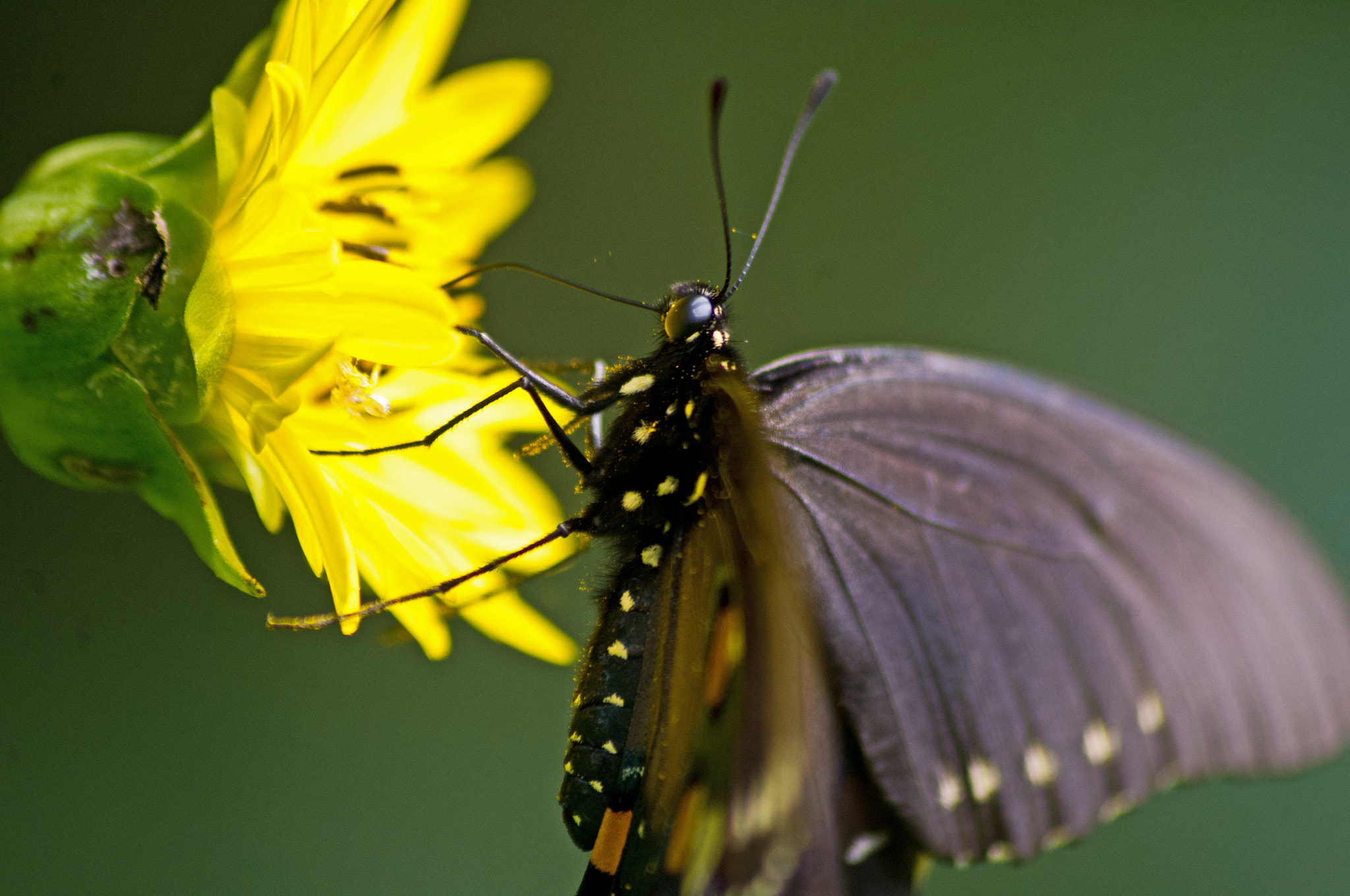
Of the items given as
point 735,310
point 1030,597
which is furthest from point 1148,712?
point 735,310

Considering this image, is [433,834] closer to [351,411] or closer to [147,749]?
[147,749]

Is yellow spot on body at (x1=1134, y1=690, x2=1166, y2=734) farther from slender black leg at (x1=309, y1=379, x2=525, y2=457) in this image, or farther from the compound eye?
slender black leg at (x1=309, y1=379, x2=525, y2=457)

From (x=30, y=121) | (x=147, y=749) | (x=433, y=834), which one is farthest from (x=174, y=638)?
(x=30, y=121)

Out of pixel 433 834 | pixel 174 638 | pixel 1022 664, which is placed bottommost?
pixel 433 834

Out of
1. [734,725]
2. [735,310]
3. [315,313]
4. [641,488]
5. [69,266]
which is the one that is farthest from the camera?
[735,310]

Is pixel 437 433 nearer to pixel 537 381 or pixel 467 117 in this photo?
pixel 537 381

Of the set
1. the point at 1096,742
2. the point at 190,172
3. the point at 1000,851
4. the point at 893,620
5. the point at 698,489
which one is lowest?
the point at 1000,851
